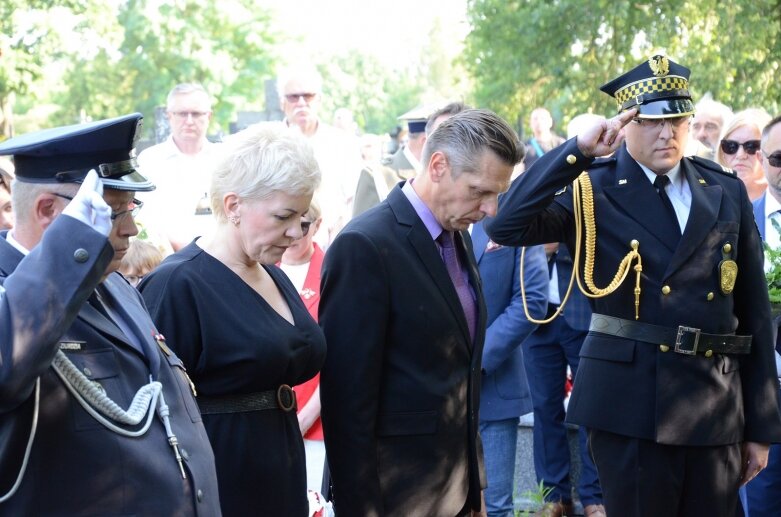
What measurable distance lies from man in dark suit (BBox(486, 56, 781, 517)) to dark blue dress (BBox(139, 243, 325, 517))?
1285 millimetres

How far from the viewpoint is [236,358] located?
138 inches

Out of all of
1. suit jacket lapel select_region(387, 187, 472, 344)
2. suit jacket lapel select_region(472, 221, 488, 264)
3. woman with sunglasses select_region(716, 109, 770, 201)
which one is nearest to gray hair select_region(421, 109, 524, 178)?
suit jacket lapel select_region(387, 187, 472, 344)

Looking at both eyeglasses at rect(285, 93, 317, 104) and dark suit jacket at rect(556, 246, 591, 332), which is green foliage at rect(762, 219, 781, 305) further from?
eyeglasses at rect(285, 93, 317, 104)

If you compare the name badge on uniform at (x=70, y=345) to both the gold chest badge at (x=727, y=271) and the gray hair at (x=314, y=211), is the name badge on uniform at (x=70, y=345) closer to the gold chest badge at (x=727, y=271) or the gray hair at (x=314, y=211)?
the gray hair at (x=314, y=211)

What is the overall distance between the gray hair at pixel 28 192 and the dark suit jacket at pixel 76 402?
0.27 feet

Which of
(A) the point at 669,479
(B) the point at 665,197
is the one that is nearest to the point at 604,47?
(B) the point at 665,197

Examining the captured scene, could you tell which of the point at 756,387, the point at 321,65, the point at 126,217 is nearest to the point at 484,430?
the point at 756,387

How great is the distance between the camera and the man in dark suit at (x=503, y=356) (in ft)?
20.1

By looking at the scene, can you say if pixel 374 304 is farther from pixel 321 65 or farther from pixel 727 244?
pixel 321 65

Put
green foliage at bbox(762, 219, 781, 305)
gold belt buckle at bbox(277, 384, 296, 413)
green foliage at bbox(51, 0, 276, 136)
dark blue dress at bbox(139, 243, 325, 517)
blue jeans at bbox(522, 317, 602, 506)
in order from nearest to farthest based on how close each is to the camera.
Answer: dark blue dress at bbox(139, 243, 325, 517) → gold belt buckle at bbox(277, 384, 296, 413) → green foliage at bbox(762, 219, 781, 305) → blue jeans at bbox(522, 317, 602, 506) → green foliage at bbox(51, 0, 276, 136)

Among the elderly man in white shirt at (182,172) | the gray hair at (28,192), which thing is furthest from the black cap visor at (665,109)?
the elderly man in white shirt at (182,172)

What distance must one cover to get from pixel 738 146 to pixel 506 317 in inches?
77.5

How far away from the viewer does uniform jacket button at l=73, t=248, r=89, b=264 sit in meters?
2.46

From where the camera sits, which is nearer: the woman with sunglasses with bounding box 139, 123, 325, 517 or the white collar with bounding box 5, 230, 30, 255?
the white collar with bounding box 5, 230, 30, 255
